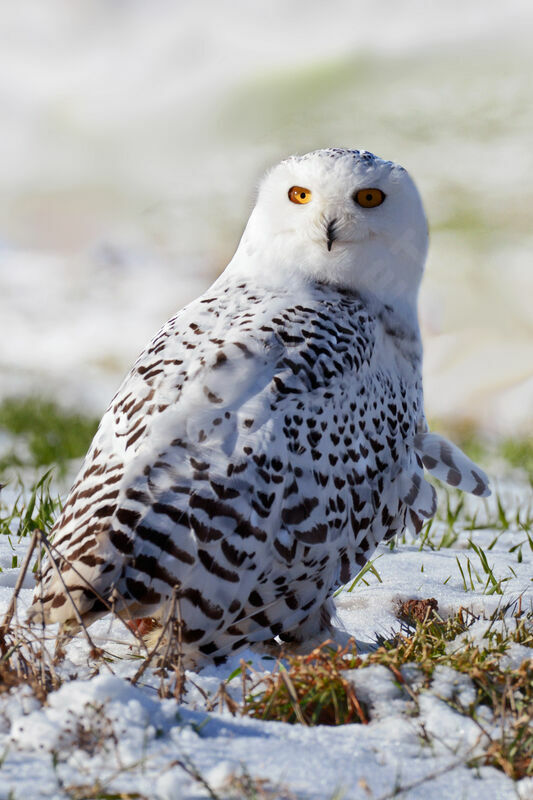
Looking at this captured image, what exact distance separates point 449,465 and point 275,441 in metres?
1.03

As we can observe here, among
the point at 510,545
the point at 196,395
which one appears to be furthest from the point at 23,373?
the point at 196,395

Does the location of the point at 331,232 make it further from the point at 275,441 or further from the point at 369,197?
the point at 275,441

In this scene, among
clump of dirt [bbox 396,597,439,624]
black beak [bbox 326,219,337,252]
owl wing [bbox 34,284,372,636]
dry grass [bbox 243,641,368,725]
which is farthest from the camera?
black beak [bbox 326,219,337,252]

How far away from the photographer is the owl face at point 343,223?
10.9 feet

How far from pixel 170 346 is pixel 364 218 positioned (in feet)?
3.23

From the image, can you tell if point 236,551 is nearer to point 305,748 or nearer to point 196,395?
point 196,395

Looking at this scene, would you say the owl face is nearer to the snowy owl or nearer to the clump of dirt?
the snowy owl

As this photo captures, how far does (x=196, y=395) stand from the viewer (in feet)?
8.73

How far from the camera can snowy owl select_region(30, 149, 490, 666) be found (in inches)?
96.2

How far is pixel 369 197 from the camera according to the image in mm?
3393

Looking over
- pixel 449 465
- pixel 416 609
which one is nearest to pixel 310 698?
pixel 416 609

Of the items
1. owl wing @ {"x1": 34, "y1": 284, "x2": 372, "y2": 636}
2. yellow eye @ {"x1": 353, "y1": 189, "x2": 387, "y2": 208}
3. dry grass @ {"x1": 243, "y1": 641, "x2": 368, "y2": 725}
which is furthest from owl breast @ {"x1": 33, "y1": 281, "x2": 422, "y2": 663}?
yellow eye @ {"x1": 353, "y1": 189, "x2": 387, "y2": 208}

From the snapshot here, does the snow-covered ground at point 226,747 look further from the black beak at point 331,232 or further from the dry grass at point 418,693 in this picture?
the black beak at point 331,232

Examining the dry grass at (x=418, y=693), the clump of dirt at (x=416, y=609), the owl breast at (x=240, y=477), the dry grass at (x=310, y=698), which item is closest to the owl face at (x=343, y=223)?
the owl breast at (x=240, y=477)
